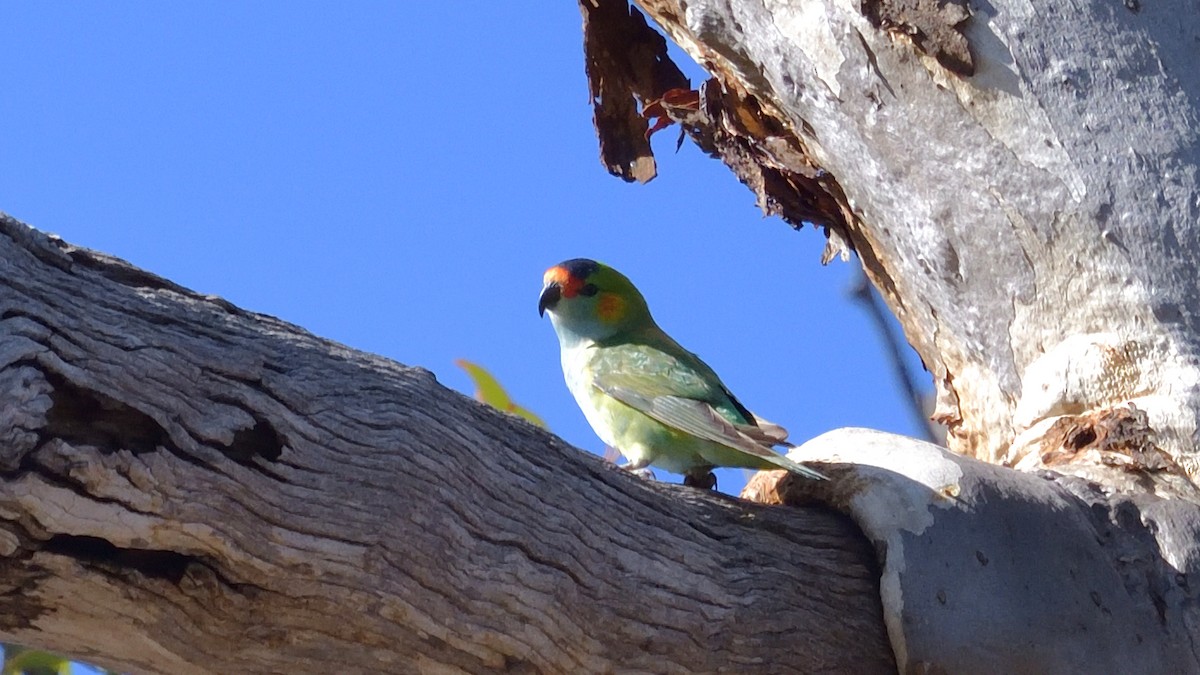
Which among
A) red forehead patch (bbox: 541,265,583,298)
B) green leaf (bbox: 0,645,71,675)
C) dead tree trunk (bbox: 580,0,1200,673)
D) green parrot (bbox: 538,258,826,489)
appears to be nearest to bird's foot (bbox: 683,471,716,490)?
green parrot (bbox: 538,258,826,489)

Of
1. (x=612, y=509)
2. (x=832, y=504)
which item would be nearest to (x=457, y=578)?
(x=612, y=509)

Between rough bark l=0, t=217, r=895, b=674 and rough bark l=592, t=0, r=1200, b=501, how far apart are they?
880 mm

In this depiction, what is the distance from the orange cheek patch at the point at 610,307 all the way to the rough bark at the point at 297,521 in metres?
1.79

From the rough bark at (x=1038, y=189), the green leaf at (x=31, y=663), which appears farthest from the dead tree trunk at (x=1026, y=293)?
the green leaf at (x=31, y=663)

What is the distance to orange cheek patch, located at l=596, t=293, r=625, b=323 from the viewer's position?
4.34 metres

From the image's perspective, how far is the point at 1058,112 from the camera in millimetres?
2920

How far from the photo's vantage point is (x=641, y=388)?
3607 mm

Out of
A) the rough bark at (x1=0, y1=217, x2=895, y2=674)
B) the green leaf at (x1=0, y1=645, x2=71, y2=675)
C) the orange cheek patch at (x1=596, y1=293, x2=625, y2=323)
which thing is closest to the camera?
the rough bark at (x1=0, y1=217, x2=895, y2=674)

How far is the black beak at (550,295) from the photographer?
437cm

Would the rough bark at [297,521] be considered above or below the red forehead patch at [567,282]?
below

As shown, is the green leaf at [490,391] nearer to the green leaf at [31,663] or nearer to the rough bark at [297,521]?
the rough bark at [297,521]

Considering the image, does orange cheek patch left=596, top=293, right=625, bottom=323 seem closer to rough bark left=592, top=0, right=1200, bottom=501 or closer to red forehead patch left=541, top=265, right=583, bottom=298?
red forehead patch left=541, top=265, right=583, bottom=298

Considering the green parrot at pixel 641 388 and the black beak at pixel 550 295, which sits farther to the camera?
the black beak at pixel 550 295

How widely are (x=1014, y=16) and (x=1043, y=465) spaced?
103cm
